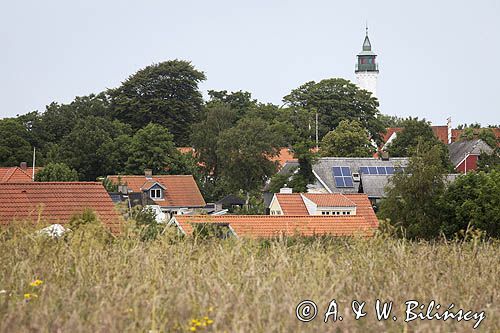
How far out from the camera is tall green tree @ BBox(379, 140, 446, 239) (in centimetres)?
3928

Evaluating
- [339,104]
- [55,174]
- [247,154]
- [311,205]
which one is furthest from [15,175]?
[339,104]

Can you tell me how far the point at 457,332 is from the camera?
5855 millimetres

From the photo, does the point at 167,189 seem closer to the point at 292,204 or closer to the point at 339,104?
the point at 292,204

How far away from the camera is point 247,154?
2852 inches

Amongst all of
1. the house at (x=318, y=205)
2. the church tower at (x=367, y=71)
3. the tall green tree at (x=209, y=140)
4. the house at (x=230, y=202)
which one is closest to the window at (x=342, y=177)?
the house at (x=230, y=202)

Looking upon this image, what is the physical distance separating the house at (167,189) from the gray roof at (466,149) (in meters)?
23.6

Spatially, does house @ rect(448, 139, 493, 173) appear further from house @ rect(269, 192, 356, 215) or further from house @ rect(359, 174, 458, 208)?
house @ rect(269, 192, 356, 215)

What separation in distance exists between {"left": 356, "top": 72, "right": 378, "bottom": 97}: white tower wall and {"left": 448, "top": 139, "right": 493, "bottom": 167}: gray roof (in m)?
65.5

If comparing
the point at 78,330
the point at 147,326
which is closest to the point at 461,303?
the point at 147,326

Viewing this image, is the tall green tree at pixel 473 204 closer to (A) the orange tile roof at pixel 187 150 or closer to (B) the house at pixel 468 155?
(B) the house at pixel 468 155

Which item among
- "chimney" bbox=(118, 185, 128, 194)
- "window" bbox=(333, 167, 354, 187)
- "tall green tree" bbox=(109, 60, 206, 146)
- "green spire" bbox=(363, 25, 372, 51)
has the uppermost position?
"green spire" bbox=(363, 25, 372, 51)

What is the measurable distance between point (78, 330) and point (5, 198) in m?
23.1

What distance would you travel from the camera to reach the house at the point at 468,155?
80.3 meters

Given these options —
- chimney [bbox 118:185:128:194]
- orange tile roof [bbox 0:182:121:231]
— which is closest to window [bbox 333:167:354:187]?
chimney [bbox 118:185:128:194]
